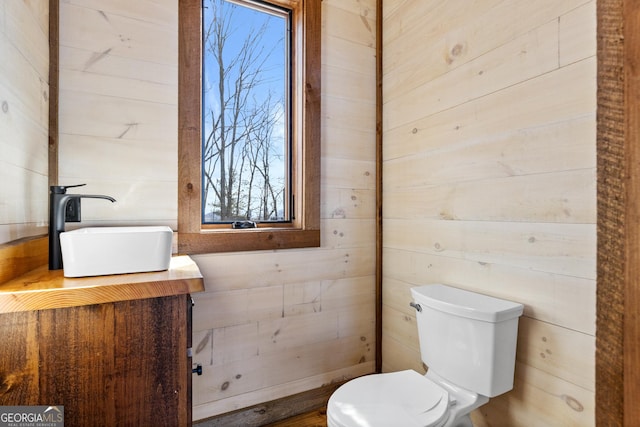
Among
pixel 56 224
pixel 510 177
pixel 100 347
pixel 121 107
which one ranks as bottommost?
pixel 100 347

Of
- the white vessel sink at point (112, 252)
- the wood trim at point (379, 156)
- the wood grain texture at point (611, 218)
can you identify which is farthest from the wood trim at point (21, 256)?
the wood grain texture at point (611, 218)

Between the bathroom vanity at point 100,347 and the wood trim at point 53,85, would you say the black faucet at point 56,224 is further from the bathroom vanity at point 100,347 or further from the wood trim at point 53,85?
the wood trim at point 53,85

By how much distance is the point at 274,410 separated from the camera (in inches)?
66.0

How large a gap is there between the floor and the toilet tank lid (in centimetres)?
84

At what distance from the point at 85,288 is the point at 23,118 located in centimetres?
64

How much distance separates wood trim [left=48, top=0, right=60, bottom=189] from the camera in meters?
1.26

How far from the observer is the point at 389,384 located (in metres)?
1.23

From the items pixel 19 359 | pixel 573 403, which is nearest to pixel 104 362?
pixel 19 359

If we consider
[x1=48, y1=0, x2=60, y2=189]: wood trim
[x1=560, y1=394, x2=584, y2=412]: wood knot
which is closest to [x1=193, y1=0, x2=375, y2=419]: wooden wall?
[x1=48, y1=0, x2=60, y2=189]: wood trim

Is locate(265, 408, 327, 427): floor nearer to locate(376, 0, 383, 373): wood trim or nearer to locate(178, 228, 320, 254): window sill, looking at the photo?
locate(376, 0, 383, 373): wood trim

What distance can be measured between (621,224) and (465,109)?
715 millimetres

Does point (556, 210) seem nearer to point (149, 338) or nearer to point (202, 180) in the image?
point (149, 338)

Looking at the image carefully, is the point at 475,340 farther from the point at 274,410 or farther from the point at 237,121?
the point at 237,121

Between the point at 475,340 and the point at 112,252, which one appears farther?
the point at 475,340
